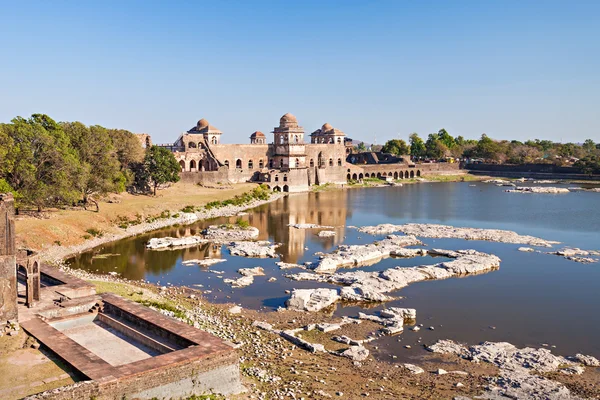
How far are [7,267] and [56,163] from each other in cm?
2018

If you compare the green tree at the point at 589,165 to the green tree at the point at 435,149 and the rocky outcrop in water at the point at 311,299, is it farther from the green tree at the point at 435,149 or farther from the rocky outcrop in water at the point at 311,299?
the rocky outcrop in water at the point at 311,299

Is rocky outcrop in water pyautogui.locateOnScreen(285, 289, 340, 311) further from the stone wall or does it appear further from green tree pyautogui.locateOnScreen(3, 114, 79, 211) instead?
green tree pyautogui.locateOnScreen(3, 114, 79, 211)

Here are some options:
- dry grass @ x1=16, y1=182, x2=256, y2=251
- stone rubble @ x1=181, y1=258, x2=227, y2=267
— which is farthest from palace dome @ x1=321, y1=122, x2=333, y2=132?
stone rubble @ x1=181, y1=258, x2=227, y2=267

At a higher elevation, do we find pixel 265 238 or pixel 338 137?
pixel 338 137

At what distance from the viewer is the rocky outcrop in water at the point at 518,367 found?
562 inches

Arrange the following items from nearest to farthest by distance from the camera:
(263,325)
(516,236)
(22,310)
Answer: (22,310) → (263,325) → (516,236)

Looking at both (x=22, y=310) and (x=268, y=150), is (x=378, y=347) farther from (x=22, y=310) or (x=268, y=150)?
(x=268, y=150)

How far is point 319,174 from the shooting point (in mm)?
71500

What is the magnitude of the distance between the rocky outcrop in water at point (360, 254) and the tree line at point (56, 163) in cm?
1686

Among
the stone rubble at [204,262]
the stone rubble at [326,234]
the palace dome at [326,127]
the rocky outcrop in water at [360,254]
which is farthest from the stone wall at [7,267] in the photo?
the palace dome at [326,127]

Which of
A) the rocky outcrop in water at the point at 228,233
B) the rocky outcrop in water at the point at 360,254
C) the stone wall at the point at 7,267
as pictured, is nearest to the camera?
the stone wall at the point at 7,267

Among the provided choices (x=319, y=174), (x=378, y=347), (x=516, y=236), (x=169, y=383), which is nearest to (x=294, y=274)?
(x=378, y=347)

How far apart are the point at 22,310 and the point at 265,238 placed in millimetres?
21136

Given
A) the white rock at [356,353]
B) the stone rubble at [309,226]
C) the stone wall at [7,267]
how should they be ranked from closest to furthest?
the stone wall at [7,267] → the white rock at [356,353] → the stone rubble at [309,226]
